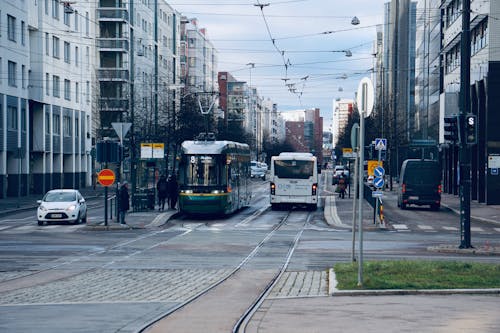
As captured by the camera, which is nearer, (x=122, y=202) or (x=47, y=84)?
(x=122, y=202)

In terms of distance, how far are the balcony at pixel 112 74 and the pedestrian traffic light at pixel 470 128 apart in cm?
6860

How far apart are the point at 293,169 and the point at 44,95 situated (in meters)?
29.3

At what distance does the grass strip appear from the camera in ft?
51.0

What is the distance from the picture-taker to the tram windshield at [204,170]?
124 ft

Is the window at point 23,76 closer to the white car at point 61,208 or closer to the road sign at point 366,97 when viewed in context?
the white car at point 61,208

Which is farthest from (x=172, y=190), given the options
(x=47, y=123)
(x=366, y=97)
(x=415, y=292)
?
(x=415, y=292)

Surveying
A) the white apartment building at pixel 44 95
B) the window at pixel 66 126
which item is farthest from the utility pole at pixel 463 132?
the window at pixel 66 126

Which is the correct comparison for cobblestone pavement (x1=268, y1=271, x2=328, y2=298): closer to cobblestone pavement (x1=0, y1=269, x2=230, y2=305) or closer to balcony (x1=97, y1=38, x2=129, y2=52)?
cobblestone pavement (x1=0, y1=269, x2=230, y2=305)

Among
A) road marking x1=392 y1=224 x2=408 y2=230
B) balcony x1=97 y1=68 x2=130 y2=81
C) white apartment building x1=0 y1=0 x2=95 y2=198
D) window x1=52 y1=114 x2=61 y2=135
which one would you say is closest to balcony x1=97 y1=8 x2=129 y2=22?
white apartment building x1=0 y1=0 x2=95 y2=198

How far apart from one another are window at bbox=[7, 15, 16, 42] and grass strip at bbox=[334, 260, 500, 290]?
150 feet

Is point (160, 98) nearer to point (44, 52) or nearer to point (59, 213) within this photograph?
point (44, 52)

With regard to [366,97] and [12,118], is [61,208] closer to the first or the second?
[366,97]

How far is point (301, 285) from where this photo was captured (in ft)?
55.1

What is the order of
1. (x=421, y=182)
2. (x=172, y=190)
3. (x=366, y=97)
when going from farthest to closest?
(x=421, y=182) → (x=172, y=190) → (x=366, y=97)
